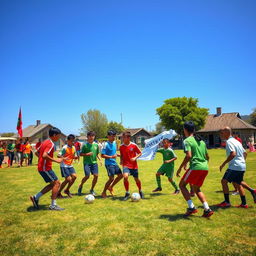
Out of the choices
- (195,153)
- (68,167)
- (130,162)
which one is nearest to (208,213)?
(195,153)

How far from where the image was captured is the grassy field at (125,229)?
3699mm

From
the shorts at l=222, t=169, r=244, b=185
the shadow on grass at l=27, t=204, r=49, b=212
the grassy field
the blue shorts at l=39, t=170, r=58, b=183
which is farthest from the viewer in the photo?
the shadow on grass at l=27, t=204, r=49, b=212

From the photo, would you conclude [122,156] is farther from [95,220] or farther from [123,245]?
[123,245]

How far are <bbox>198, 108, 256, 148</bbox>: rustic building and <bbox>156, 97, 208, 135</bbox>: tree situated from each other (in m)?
4.63

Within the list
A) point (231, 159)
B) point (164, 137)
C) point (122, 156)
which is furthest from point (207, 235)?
point (164, 137)

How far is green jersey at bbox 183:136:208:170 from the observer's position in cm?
512

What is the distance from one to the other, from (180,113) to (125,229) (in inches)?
1723

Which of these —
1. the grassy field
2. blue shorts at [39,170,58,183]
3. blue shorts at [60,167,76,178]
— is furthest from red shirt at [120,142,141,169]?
blue shorts at [39,170,58,183]

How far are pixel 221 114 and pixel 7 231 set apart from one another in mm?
55243

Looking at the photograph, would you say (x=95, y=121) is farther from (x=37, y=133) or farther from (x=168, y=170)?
(x=168, y=170)

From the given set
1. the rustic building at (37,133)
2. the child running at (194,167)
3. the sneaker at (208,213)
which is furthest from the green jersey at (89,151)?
the rustic building at (37,133)

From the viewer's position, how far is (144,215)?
17.7 feet

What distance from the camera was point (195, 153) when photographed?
17.1 feet

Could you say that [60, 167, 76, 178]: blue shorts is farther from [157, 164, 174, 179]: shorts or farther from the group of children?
[157, 164, 174, 179]: shorts
